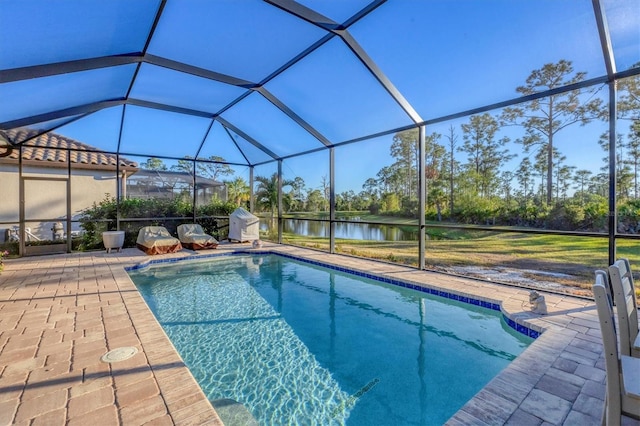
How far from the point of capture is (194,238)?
897 cm

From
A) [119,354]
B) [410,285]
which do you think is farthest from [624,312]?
[410,285]

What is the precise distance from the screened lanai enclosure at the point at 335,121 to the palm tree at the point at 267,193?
65 mm

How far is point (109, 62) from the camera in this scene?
15.4 feet

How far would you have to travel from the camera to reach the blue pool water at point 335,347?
2549mm

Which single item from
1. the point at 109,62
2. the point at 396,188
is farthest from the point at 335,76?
the point at 396,188

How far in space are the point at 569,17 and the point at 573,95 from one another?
11.2 metres

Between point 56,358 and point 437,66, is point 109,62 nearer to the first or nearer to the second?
point 56,358

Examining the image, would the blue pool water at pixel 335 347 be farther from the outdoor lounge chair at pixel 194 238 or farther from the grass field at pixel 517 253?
the grass field at pixel 517 253

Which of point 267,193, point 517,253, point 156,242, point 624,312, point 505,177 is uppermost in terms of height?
point 505,177

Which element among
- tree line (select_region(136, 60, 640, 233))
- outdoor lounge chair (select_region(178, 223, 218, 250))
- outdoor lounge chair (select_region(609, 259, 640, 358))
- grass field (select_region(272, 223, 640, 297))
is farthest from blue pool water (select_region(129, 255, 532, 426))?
tree line (select_region(136, 60, 640, 233))

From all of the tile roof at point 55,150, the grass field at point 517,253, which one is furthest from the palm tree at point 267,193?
the tile roof at point 55,150

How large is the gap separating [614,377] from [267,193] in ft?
41.3

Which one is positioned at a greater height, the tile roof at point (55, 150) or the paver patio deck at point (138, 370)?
the tile roof at point (55, 150)

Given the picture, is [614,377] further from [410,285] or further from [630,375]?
[410,285]
